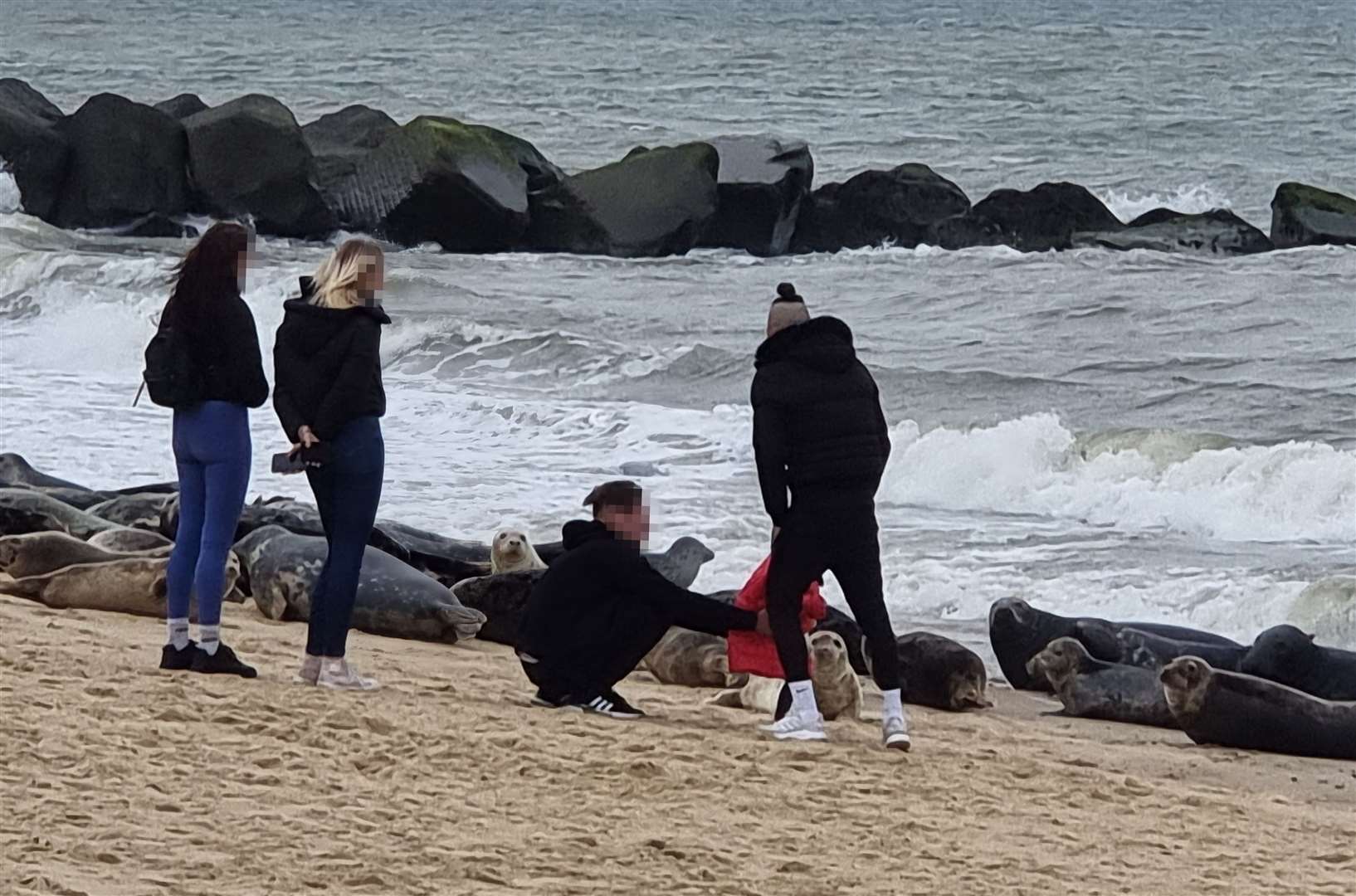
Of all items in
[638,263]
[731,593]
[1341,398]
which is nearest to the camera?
[731,593]

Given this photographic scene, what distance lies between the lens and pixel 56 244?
28312 millimetres

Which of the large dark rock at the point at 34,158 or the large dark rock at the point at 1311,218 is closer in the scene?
the large dark rock at the point at 1311,218

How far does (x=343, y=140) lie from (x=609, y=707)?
2364 cm

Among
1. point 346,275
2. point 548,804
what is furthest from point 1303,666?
point 346,275

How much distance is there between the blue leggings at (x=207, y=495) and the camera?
7.07 metres

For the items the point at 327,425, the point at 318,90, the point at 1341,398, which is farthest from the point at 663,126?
the point at 327,425

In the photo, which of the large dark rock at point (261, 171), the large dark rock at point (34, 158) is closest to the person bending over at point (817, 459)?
the large dark rock at point (261, 171)

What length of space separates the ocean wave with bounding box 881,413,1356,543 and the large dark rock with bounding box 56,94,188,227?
15.6 meters

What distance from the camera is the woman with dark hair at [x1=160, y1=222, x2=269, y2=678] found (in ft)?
22.8

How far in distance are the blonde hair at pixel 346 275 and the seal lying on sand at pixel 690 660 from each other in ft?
9.09

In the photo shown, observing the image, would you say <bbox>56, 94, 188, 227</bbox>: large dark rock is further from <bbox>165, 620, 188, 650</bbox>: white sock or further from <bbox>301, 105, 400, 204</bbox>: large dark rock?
<bbox>165, 620, 188, 650</bbox>: white sock

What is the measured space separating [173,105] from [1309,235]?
1698cm

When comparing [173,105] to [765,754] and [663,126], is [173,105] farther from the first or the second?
[765,754]

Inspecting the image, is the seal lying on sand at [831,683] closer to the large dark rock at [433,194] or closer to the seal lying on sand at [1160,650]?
the seal lying on sand at [1160,650]
